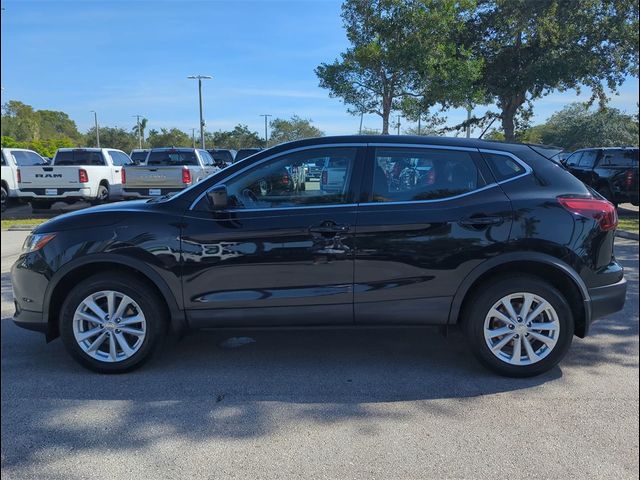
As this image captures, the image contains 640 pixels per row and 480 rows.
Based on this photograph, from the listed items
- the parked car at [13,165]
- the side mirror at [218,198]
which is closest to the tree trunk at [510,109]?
the side mirror at [218,198]

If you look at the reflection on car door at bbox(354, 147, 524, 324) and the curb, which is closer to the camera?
the reflection on car door at bbox(354, 147, 524, 324)

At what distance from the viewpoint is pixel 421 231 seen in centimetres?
371

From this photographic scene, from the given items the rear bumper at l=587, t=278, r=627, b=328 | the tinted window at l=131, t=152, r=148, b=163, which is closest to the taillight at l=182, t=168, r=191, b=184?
the tinted window at l=131, t=152, r=148, b=163

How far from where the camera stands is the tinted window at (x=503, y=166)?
383 centimetres

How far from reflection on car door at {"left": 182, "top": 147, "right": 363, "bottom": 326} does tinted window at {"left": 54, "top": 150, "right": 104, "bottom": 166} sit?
11.8m

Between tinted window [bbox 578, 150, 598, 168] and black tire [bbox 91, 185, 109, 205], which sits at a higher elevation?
tinted window [bbox 578, 150, 598, 168]

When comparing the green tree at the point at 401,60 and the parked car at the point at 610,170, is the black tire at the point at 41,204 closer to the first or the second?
the green tree at the point at 401,60

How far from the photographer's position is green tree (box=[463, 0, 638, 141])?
180 inches

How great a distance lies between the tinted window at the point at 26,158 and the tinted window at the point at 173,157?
6827 millimetres

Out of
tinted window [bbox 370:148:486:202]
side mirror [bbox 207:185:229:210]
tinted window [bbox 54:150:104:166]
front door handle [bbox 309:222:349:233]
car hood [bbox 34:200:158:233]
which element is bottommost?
front door handle [bbox 309:222:349:233]

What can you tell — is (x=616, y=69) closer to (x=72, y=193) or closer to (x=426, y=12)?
(x=426, y=12)

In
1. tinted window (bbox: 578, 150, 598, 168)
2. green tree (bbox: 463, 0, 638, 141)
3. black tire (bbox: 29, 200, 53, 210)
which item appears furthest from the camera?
black tire (bbox: 29, 200, 53, 210)

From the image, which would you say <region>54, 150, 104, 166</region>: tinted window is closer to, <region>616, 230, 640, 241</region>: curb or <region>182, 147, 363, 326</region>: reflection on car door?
<region>182, 147, 363, 326</region>: reflection on car door

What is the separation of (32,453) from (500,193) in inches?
136
